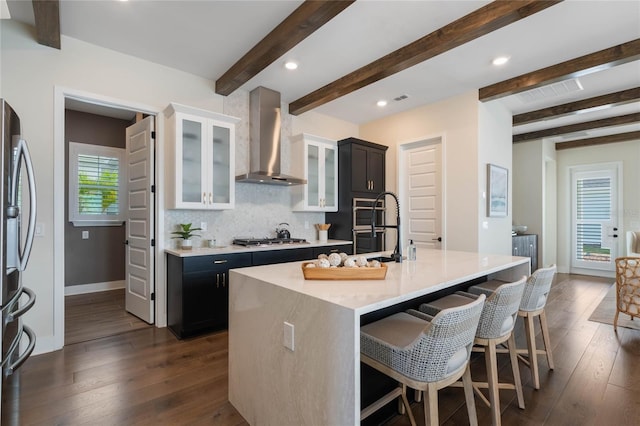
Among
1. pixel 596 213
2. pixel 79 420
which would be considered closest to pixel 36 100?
pixel 79 420

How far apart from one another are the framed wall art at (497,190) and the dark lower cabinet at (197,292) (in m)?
3.33

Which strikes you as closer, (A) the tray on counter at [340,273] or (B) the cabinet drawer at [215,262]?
(A) the tray on counter at [340,273]

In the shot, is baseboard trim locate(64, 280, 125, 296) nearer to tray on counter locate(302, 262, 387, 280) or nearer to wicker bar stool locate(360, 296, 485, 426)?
tray on counter locate(302, 262, 387, 280)

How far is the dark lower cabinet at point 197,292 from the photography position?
3.08 metres

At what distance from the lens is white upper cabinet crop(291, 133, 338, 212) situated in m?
Result: 4.51

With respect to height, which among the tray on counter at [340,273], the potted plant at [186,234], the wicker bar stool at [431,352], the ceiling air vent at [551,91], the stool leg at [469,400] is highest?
the ceiling air vent at [551,91]

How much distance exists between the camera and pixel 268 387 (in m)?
1.64

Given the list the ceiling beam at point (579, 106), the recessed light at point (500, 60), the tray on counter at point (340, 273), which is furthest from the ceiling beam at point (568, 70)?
the tray on counter at point (340, 273)

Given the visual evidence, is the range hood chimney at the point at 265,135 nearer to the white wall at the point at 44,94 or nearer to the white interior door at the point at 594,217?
the white wall at the point at 44,94

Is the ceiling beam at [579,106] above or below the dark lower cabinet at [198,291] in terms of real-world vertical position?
above

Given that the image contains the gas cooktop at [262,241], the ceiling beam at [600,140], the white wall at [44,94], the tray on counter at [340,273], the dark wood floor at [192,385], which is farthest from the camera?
the ceiling beam at [600,140]

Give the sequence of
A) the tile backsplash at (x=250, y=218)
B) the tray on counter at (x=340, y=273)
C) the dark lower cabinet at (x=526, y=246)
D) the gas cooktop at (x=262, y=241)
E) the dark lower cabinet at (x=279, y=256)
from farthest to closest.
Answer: the dark lower cabinet at (x=526, y=246)
the gas cooktop at (x=262, y=241)
the tile backsplash at (x=250, y=218)
the dark lower cabinet at (x=279, y=256)
the tray on counter at (x=340, y=273)

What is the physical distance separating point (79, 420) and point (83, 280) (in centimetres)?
374

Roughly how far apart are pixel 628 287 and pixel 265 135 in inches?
173
